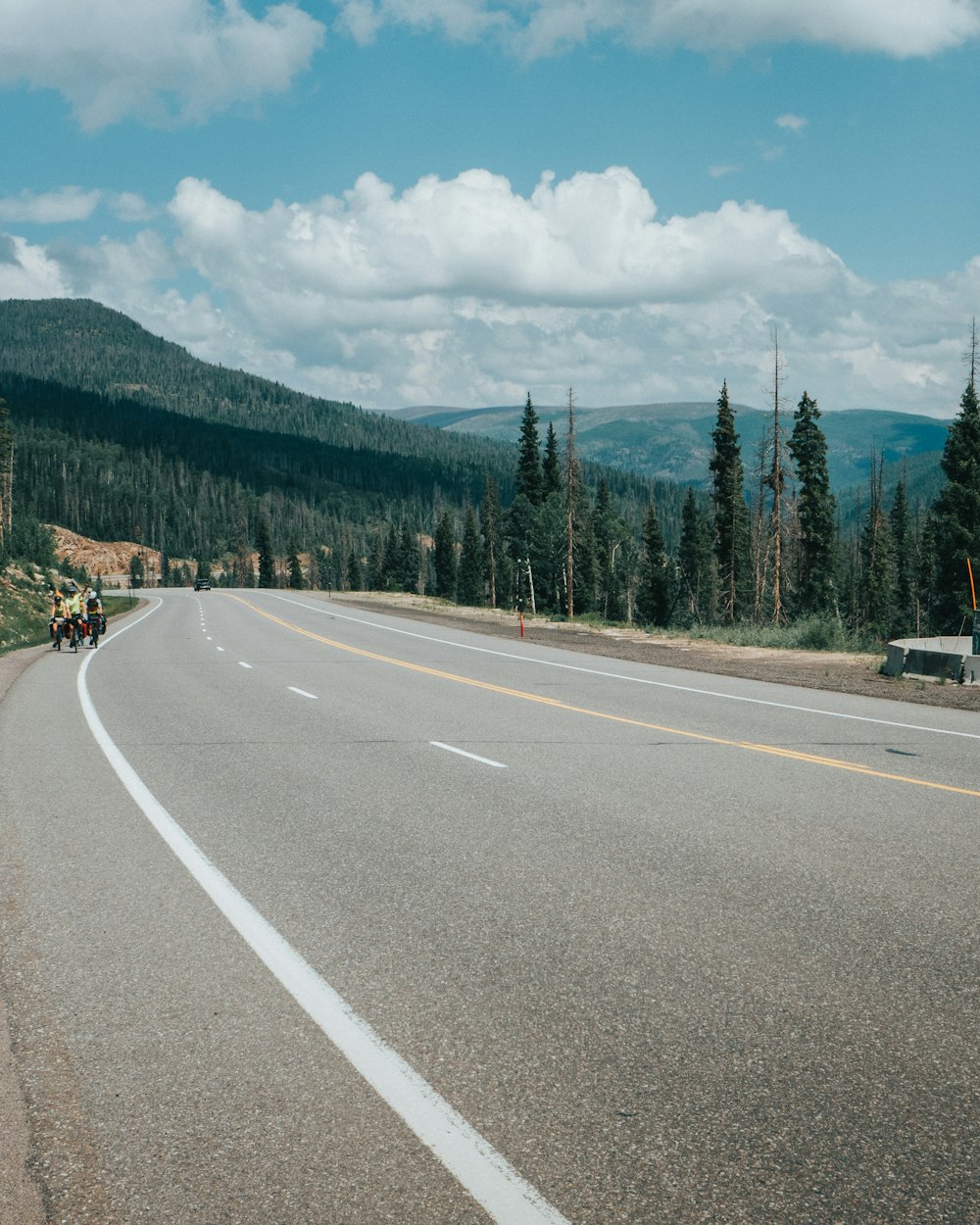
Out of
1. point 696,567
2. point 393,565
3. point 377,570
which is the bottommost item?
point 377,570

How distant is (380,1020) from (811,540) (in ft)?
205

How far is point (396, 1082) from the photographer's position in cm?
366

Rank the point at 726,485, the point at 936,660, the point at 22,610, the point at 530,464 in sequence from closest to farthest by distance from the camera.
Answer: the point at 936,660, the point at 22,610, the point at 726,485, the point at 530,464

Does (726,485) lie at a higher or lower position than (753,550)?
higher

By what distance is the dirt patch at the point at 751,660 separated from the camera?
17.2 meters

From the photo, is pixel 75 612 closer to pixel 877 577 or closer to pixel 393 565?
pixel 877 577

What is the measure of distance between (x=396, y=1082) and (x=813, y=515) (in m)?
63.2

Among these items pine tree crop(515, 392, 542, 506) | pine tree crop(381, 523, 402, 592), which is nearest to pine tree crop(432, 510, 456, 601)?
pine tree crop(381, 523, 402, 592)

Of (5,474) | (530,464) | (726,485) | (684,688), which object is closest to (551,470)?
(530,464)

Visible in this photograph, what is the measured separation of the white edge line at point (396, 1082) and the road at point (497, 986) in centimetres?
2

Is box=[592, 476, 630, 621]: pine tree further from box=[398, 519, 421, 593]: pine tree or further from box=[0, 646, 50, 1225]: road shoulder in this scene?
box=[0, 646, 50, 1225]: road shoulder

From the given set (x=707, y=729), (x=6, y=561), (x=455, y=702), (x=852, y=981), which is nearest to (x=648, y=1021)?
(x=852, y=981)

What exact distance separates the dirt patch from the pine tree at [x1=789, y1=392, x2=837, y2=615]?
26.7 m

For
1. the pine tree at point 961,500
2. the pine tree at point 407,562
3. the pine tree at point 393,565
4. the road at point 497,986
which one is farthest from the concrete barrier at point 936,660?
the pine tree at point 393,565
